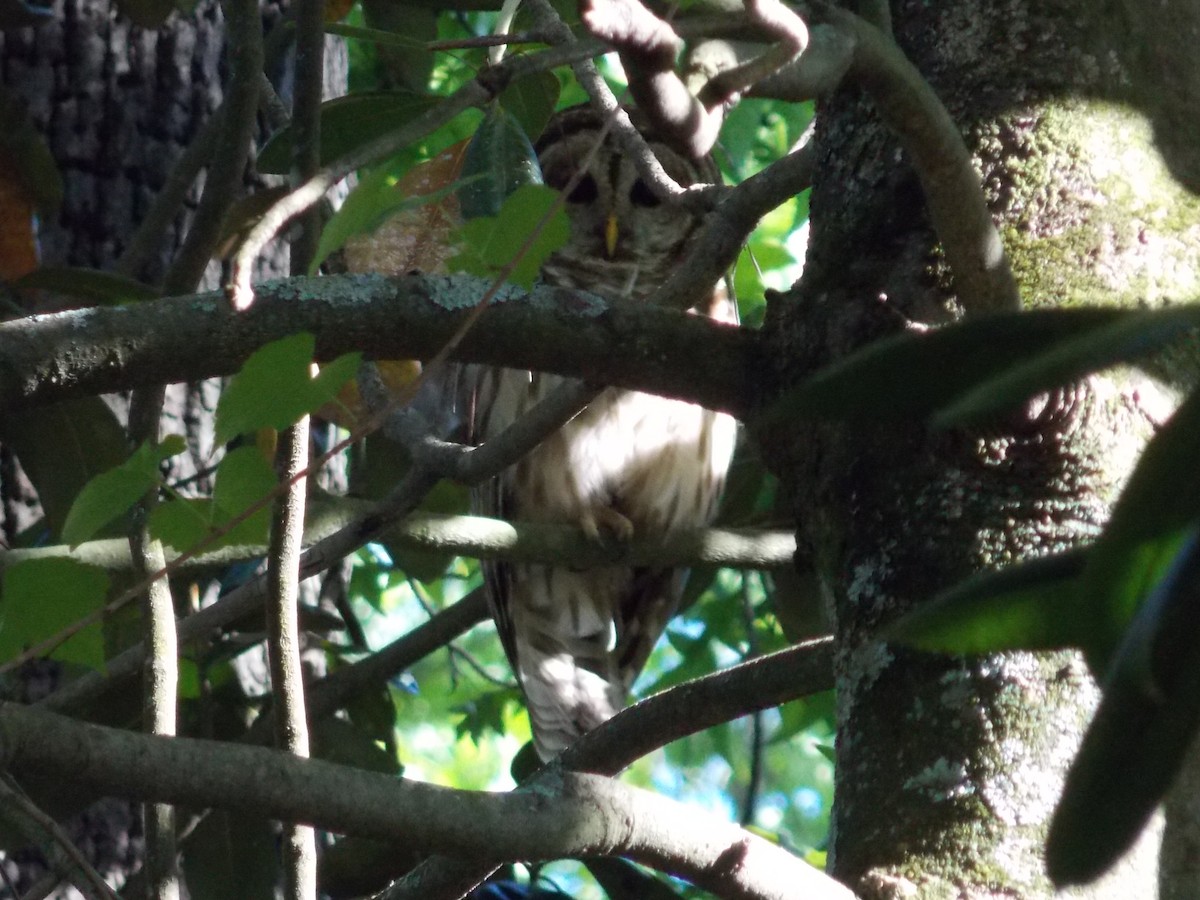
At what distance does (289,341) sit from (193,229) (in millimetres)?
994

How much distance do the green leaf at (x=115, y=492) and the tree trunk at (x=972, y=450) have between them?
466mm

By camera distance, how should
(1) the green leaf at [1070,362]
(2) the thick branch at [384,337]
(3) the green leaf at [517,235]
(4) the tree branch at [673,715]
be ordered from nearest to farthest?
(1) the green leaf at [1070,362]
(3) the green leaf at [517,235]
(2) the thick branch at [384,337]
(4) the tree branch at [673,715]

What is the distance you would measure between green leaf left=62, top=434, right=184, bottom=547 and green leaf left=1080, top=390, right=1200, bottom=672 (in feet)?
1.79

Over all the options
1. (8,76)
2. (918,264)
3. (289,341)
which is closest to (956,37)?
(918,264)

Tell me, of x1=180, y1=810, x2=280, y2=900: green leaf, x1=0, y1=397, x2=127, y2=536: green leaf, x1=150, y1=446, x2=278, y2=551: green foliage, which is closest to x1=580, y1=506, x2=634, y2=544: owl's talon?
x1=180, y1=810, x2=280, y2=900: green leaf

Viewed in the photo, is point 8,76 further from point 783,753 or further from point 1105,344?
point 783,753

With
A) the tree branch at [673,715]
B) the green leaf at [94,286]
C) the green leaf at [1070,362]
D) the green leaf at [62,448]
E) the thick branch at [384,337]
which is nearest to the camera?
the green leaf at [1070,362]

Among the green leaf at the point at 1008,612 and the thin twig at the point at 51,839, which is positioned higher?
the green leaf at the point at 1008,612

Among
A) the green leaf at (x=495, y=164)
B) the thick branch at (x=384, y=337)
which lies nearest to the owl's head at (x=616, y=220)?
the green leaf at (x=495, y=164)

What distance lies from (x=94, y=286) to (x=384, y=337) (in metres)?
1.04

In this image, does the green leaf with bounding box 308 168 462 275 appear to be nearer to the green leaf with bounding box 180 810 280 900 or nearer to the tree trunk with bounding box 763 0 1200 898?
the tree trunk with bounding box 763 0 1200 898

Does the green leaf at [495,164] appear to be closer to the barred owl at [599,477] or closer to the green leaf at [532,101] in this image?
the green leaf at [532,101]

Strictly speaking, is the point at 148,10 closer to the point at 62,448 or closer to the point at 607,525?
the point at 62,448

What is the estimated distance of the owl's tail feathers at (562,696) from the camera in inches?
104
